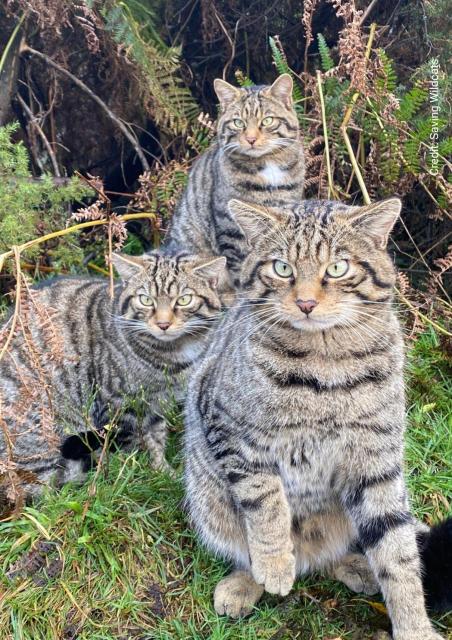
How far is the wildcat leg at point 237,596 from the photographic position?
2.96 meters

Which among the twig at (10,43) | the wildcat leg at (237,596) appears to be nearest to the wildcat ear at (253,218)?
the wildcat leg at (237,596)

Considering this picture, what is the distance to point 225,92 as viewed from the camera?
4836 millimetres

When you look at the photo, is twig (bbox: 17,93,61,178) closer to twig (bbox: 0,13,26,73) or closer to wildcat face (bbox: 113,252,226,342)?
twig (bbox: 0,13,26,73)

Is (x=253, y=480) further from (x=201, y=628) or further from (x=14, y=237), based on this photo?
(x=14, y=237)

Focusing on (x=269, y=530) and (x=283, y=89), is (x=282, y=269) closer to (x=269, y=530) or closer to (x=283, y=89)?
(x=269, y=530)

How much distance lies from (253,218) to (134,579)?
1.56 metres

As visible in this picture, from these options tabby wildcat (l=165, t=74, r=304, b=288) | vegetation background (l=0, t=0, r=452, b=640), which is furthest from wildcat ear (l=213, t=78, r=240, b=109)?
vegetation background (l=0, t=0, r=452, b=640)

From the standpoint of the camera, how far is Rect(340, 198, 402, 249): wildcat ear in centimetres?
264

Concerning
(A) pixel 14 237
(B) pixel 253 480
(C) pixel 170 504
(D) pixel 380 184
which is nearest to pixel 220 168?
(D) pixel 380 184

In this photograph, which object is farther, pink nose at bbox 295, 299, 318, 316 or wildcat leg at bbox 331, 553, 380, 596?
wildcat leg at bbox 331, 553, 380, 596

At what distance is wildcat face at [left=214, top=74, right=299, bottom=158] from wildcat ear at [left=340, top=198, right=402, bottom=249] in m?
2.17

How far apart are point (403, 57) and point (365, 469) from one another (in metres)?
3.37

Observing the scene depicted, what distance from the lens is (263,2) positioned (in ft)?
17.5

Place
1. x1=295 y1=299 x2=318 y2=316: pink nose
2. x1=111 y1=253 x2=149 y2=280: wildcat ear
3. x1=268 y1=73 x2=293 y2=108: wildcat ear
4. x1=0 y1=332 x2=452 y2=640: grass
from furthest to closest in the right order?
1. x1=268 y1=73 x2=293 y2=108: wildcat ear
2. x1=111 y1=253 x2=149 y2=280: wildcat ear
3. x1=0 y1=332 x2=452 y2=640: grass
4. x1=295 y1=299 x2=318 y2=316: pink nose
